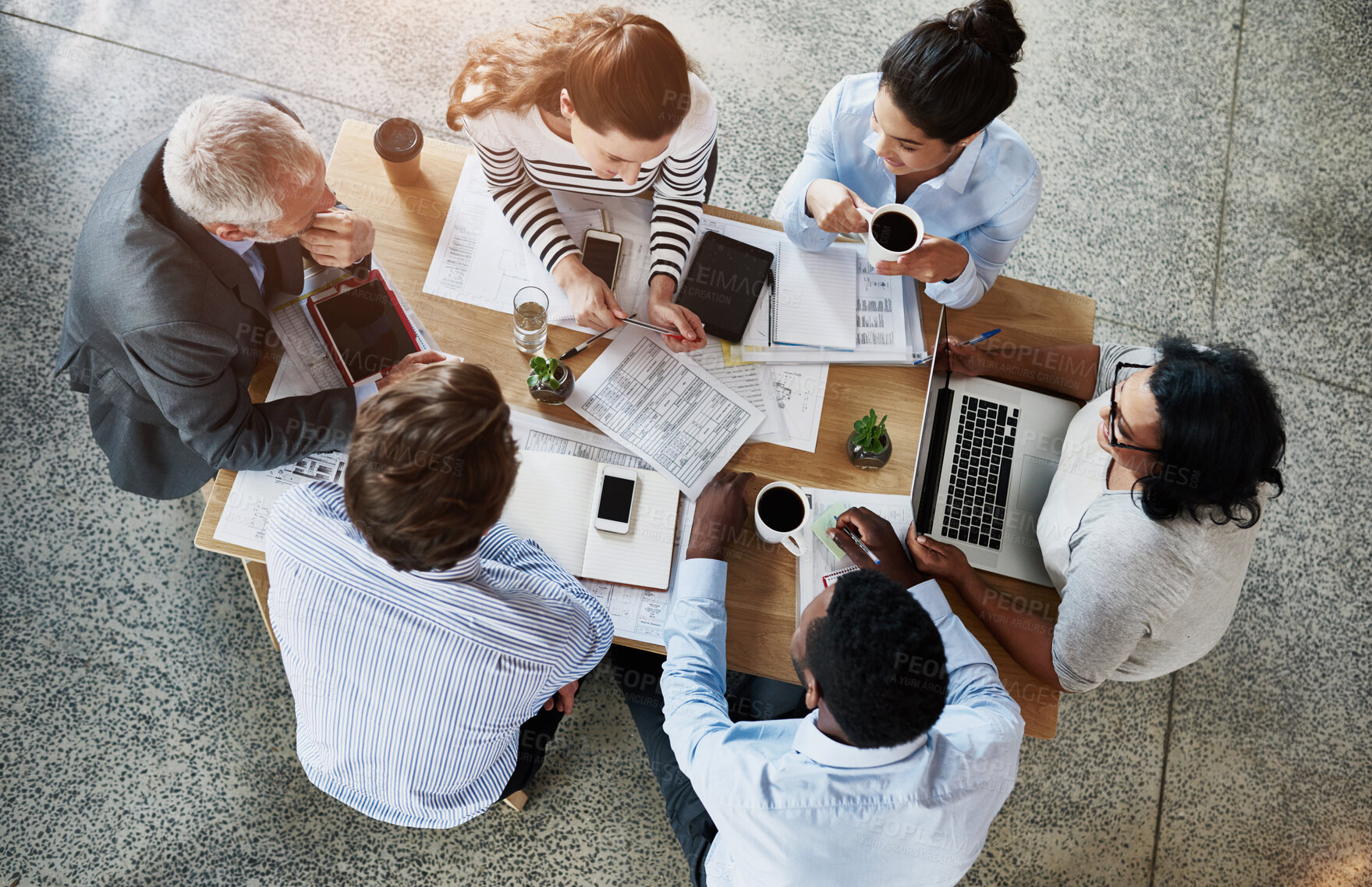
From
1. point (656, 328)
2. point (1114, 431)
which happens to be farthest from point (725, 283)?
point (1114, 431)

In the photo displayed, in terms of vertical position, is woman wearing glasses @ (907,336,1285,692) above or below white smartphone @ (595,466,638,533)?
above

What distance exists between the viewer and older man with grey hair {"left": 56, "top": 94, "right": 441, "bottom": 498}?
4.31 ft

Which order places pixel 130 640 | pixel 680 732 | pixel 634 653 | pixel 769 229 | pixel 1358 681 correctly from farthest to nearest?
pixel 1358 681 → pixel 130 640 → pixel 634 653 → pixel 769 229 → pixel 680 732

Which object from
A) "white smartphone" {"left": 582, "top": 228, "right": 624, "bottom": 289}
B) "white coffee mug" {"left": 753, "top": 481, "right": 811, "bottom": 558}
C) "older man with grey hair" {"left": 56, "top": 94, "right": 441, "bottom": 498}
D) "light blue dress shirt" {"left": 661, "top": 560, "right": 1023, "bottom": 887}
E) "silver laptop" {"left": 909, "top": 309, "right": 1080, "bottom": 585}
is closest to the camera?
"light blue dress shirt" {"left": 661, "top": 560, "right": 1023, "bottom": 887}

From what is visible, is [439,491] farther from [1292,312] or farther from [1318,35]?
[1318,35]

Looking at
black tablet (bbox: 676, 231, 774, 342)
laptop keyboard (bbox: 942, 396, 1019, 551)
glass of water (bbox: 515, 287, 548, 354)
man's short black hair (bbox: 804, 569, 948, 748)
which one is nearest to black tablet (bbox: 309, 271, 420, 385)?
glass of water (bbox: 515, 287, 548, 354)

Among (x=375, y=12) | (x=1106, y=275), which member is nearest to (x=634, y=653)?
(x=1106, y=275)

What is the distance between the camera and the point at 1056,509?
4.91ft

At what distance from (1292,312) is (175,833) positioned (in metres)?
3.52

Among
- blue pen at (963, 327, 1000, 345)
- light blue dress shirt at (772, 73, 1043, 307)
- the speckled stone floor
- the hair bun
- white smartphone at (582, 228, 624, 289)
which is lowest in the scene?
the speckled stone floor

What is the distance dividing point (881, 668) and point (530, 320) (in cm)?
87

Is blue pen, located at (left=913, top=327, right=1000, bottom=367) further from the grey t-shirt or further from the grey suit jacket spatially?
the grey suit jacket

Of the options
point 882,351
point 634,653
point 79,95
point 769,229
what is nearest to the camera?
point 882,351

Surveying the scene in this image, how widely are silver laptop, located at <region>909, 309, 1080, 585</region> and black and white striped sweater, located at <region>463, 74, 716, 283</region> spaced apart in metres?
0.58
